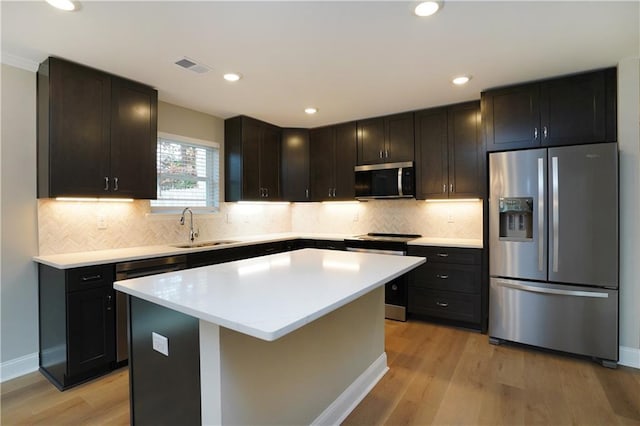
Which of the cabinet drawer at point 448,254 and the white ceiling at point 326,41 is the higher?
the white ceiling at point 326,41

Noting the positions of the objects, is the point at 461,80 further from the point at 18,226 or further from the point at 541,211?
the point at 18,226

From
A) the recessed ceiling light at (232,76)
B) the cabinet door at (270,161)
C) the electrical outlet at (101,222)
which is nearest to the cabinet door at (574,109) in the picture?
the recessed ceiling light at (232,76)

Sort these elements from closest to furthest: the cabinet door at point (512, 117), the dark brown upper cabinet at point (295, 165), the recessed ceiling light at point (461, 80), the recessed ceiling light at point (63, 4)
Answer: the recessed ceiling light at point (63, 4) < the recessed ceiling light at point (461, 80) < the cabinet door at point (512, 117) < the dark brown upper cabinet at point (295, 165)

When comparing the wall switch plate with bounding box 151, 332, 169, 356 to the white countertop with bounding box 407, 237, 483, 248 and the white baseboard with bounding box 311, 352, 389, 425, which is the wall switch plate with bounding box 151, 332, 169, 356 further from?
the white countertop with bounding box 407, 237, 483, 248

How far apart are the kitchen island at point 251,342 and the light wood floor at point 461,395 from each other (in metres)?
0.35

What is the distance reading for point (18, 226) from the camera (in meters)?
2.50

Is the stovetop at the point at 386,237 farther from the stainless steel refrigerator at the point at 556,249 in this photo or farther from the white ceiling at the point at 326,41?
the white ceiling at the point at 326,41

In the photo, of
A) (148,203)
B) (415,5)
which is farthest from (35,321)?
(415,5)

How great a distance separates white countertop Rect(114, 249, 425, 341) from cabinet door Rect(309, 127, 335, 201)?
2.37m

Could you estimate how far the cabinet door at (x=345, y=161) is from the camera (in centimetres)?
438

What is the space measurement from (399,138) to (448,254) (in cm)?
155

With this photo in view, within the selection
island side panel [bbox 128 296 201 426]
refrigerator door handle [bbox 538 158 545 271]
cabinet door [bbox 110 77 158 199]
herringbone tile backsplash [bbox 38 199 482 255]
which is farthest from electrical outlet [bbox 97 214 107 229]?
refrigerator door handle [bbox 538 158 545 271]

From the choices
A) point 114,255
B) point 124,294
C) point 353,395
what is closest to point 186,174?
point 114,255

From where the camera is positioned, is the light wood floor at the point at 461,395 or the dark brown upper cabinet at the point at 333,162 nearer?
the light wood floor at the point at 461,395
